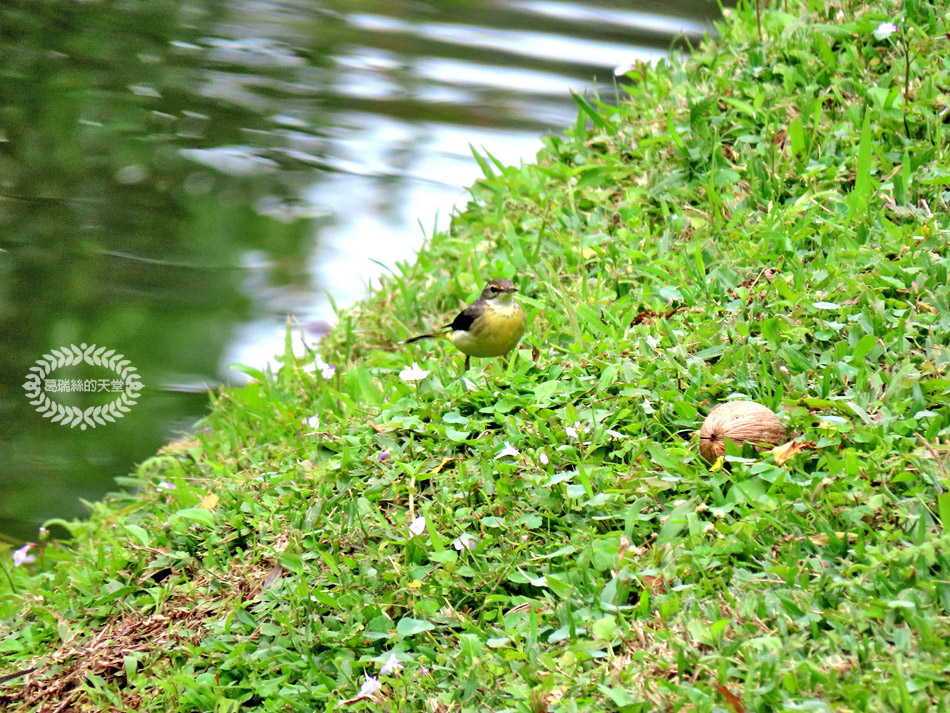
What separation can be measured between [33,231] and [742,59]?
4.01 meters

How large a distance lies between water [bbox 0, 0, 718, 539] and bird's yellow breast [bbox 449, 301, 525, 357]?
1.25 m

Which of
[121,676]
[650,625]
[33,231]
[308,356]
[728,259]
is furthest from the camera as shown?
[33,231]

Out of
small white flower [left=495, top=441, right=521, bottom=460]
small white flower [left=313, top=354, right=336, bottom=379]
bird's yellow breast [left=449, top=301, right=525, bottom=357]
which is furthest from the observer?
small white flower [left=313, top=354, right=336, bottom=379]

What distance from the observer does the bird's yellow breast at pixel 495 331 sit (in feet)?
11.9

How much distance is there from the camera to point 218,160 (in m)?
6.38

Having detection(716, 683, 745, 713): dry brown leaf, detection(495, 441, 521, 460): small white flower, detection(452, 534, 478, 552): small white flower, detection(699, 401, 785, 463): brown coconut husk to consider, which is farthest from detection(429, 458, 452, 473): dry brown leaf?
detection(716, 683, 745, 713): dry brown leaf

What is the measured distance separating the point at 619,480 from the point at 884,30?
2.71m

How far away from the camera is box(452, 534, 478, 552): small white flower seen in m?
2.94

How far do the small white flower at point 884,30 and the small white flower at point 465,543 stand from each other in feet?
10.0

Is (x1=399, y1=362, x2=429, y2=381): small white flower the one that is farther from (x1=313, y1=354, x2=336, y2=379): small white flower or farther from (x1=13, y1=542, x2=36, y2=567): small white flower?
(x1=13, y1=542, x2=36, y2=567): small white flower

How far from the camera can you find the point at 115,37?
24.5 feet

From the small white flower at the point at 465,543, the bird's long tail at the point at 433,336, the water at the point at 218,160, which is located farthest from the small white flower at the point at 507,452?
the water at the point at 218,160

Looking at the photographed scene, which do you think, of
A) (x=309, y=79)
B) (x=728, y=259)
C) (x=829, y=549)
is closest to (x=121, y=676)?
(x=829, y=549)

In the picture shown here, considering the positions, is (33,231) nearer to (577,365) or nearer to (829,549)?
(577,365)
